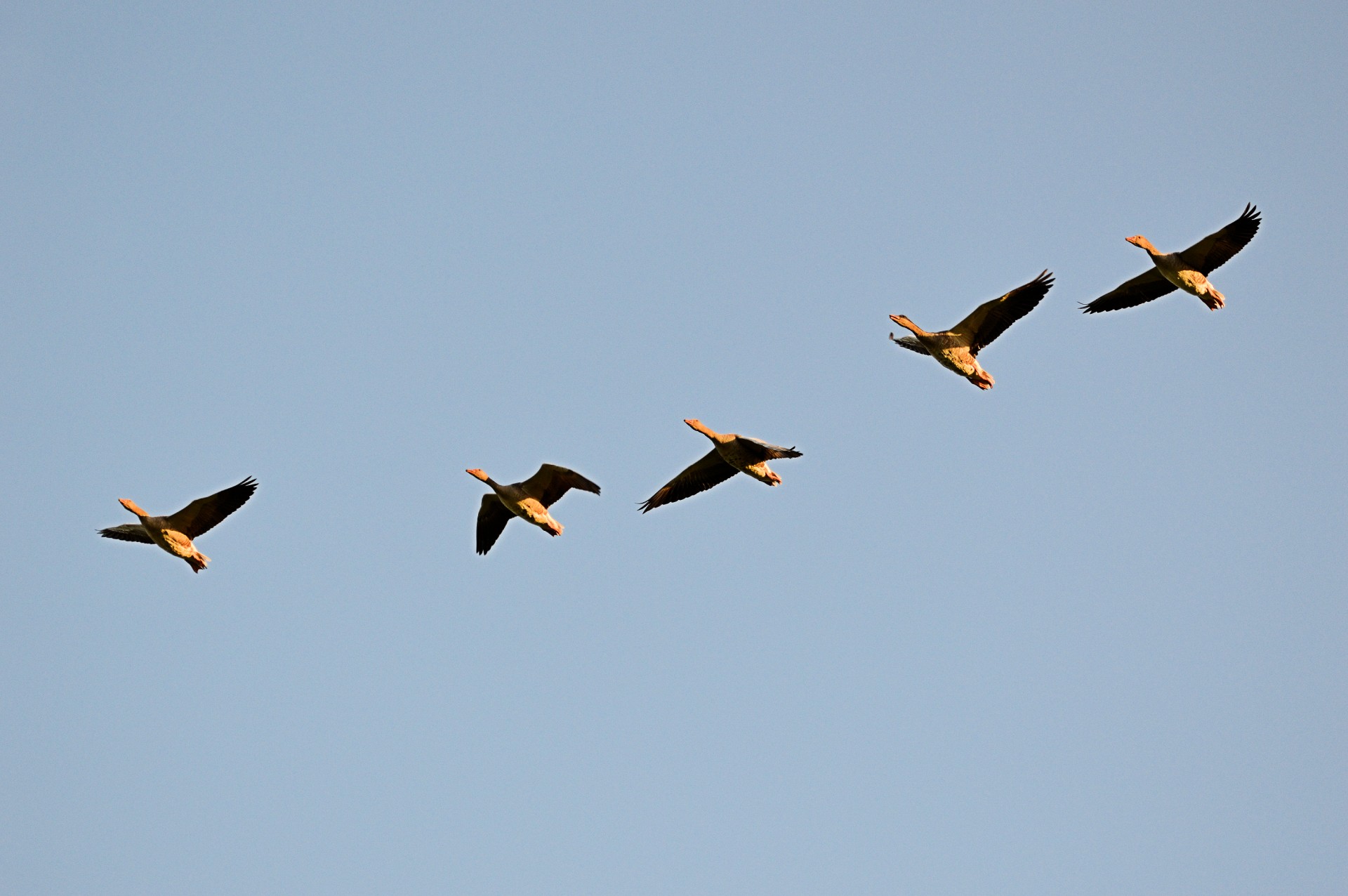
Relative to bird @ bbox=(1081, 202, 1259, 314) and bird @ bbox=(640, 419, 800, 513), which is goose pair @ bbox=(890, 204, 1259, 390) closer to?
bird @ bbox=(1081, 202, 1259, 314)

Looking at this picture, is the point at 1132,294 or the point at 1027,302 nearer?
the point at 1027,302

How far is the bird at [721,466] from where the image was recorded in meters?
32.1

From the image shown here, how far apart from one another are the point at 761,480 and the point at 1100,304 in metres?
8.82

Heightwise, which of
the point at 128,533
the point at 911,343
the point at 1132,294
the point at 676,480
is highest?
the point at 1132,294

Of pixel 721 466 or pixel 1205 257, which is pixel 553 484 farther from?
pixel 1205 257

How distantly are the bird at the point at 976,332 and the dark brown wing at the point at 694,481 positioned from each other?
191 inches

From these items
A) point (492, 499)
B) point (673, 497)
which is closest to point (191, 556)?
point (492, 499)

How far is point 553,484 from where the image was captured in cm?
3319

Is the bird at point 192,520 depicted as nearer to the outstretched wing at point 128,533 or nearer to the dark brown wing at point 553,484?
the outstretched wing at point 128,533

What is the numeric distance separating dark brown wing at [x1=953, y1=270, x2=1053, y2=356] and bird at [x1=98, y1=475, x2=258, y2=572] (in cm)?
1539

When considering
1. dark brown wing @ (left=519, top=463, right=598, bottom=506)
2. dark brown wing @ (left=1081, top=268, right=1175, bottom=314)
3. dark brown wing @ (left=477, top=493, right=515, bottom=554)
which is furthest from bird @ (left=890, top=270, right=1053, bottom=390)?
dark brown wing @ (left=477, top=493, right=515, bottom=554)

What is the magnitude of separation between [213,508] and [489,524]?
6081 mm

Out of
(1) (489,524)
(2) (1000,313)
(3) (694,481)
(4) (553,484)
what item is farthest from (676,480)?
(2) (1000,313)

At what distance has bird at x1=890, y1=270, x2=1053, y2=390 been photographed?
32.3 meters
